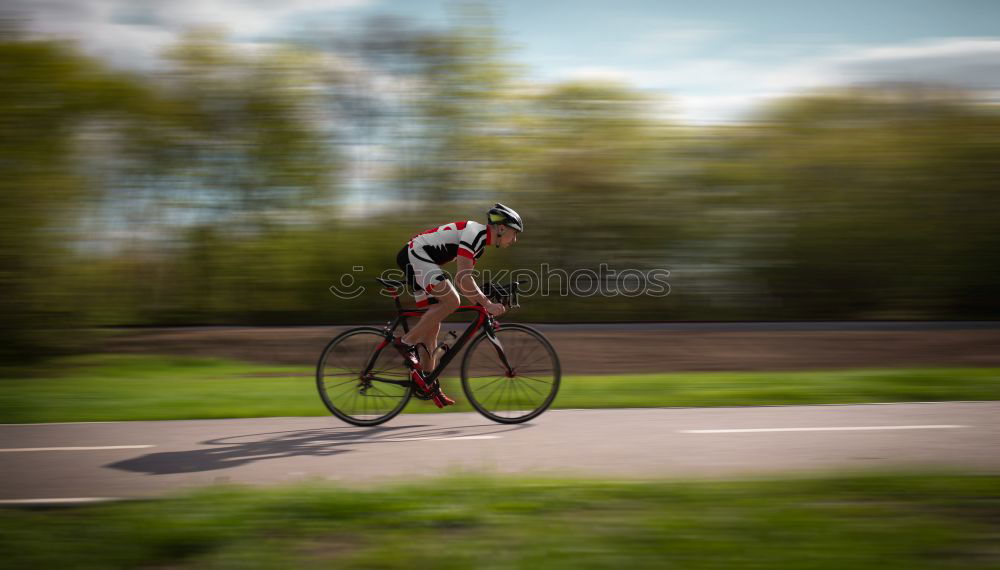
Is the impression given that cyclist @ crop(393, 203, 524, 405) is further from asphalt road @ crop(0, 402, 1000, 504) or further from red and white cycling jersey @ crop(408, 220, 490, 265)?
asphalt road @ crop(0, 402, 1000, 504)

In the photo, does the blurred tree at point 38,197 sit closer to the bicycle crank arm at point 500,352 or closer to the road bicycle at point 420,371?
the road bicycle at point 420,371

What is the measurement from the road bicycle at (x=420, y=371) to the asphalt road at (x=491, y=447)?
0.17 meters

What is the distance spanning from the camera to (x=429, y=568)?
3.11 m

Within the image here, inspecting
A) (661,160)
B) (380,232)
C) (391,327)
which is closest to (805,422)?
(391,327)

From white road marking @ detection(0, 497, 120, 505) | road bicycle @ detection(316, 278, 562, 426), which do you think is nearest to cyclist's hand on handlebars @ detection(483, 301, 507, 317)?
road bicycle @ detection(316, 278, 562, 426)

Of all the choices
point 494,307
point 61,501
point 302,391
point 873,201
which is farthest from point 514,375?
point 873,201

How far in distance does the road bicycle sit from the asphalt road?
174 mm

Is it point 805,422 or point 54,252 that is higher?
point 54,252

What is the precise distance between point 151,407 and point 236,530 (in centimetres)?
436

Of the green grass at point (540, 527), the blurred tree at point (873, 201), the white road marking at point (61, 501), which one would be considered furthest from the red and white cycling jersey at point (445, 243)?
the blurred tree at point (873, 201)

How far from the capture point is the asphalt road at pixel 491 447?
183 inches

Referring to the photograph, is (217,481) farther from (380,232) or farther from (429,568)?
(380,232)

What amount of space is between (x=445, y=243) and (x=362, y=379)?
4.46ft

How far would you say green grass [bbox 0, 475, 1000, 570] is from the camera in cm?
322
